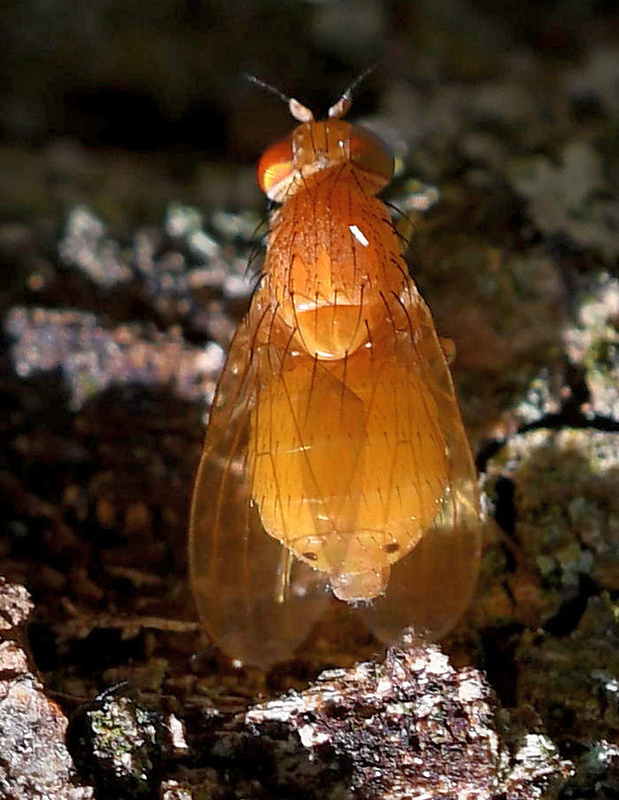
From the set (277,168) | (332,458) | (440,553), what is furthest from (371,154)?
(440,553)

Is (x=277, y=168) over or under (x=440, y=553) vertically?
over

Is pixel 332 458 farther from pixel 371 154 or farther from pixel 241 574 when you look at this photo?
pixel 371 154

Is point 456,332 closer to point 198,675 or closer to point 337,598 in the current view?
point 337,598

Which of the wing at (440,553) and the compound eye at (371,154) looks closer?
the wing at (440,553)

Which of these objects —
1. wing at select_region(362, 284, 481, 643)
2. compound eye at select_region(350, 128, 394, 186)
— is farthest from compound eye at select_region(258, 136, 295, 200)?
wing at select_region(362, 284, 481, 643)

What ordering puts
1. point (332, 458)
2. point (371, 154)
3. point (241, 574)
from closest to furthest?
1. point (332, 458)
2. point (241, 574)
3. point (371, 154)

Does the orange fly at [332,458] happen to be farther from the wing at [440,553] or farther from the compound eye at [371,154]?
the compound eye at [371,154]

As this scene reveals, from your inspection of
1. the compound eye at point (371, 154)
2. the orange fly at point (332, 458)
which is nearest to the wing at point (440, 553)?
the orange fly at point (332, 458)
